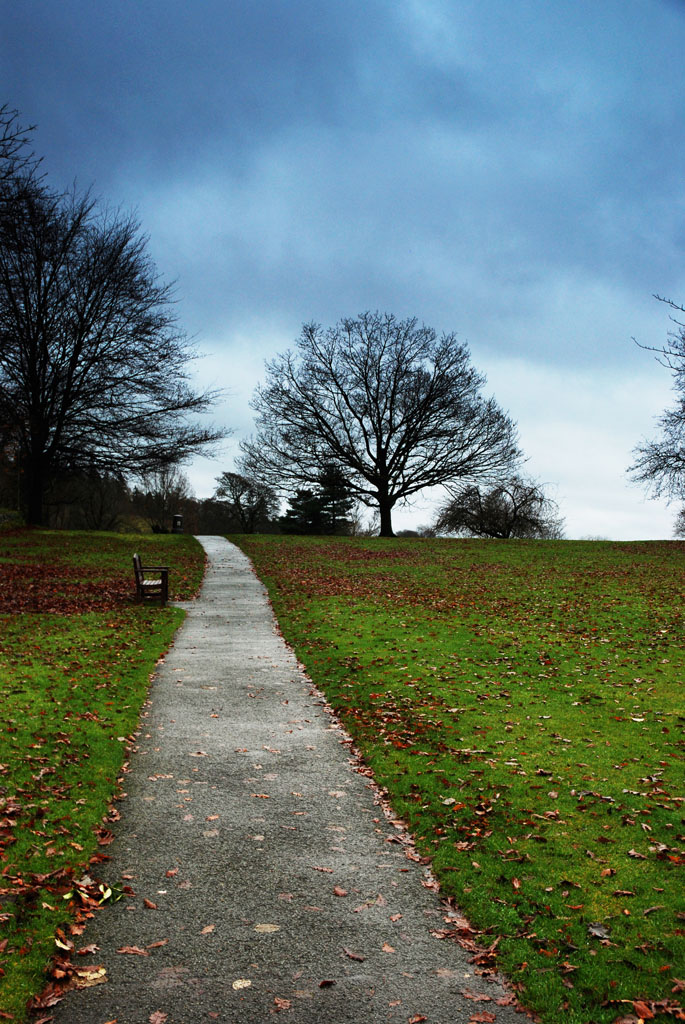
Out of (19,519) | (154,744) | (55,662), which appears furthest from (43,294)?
(154,744)

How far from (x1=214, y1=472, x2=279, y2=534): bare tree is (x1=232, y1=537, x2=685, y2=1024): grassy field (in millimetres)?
32359

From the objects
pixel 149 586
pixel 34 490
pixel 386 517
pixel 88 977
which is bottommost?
pixel 88 977

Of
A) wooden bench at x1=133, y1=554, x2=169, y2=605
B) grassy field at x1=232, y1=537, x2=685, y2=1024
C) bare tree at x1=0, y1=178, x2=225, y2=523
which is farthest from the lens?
bare tree at x1=0, y1=178, x2=225, y2=523

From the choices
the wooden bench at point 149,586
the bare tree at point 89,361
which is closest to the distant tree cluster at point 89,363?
the bare tree at point 89,361

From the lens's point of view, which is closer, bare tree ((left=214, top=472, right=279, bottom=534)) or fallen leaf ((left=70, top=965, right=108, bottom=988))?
fallen leaf ((left=70, top=965, right=108, bottom=988))

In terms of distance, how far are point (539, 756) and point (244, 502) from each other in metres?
46.1

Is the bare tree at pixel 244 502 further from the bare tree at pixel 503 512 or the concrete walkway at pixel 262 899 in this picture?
the concrete walkway at pixel 262 899

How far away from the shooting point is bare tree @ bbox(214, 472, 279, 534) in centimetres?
5091

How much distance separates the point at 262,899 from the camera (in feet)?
15.2

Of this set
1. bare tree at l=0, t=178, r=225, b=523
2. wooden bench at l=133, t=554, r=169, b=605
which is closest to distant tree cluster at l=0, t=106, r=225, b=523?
bare tree at l=0, t=178, r=225, b=523

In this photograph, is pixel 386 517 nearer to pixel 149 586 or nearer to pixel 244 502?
pixel 244 502

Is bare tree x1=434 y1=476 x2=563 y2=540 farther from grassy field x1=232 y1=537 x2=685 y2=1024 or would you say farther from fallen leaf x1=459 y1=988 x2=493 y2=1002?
fallen leaf x1=459 y1=988 x2=493 y2=1002

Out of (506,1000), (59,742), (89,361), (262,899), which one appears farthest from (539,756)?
(89,361)

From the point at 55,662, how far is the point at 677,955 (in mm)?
9334
